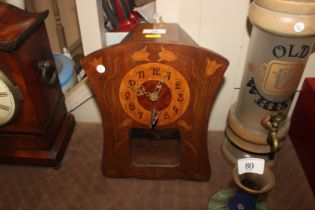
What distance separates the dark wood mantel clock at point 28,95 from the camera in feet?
2.87

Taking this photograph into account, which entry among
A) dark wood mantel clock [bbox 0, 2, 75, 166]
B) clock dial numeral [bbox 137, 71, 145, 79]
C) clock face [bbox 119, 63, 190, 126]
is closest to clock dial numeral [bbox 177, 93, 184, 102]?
clock face [bbox 119, 63, 190, 126]

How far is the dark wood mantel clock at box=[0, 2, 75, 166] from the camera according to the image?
874mm

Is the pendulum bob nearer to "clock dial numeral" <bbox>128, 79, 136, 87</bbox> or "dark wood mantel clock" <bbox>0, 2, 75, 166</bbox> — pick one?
"clock dial numeral" <bbox>128, 79, 136, 87</bbox>

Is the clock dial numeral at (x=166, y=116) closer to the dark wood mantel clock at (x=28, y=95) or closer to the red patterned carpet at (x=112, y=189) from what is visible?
the red patterned carpet at (x=112, y=189)

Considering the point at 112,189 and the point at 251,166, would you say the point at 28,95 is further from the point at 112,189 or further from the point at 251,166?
the point at 251,166

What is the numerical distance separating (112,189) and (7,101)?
45cm

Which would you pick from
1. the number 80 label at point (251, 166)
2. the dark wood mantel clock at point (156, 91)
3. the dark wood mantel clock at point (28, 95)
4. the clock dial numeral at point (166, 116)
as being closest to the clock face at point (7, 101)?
the dark wood mantel clock at point (28, 95)

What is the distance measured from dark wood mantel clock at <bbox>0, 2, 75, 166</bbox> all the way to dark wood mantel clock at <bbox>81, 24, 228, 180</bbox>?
0.19 m

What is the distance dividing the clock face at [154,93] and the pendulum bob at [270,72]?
239 mm

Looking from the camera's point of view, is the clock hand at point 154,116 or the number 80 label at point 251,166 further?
the clock hand at point 154,116

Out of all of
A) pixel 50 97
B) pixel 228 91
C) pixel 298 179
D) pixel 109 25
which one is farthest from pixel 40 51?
pixel 298 179

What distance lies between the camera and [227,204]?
877 mm

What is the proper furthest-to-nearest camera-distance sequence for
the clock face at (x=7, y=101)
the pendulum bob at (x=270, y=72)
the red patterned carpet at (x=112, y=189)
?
the red patterned carpet at (x=112, y=189) → the clock face at (x=7, y=101) → the pendulum bob at (x=270, y=72)

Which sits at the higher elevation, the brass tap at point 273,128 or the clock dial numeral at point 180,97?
the clock dial numeral at point 180,97
